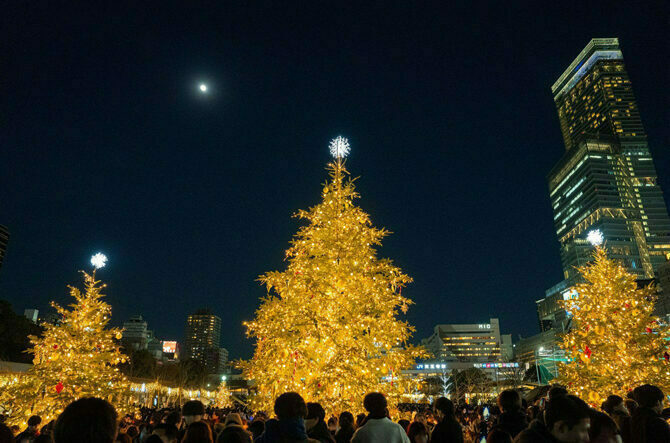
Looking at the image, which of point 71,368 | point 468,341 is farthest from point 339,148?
point 468,341

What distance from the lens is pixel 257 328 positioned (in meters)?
13.8

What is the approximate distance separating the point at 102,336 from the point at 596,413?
63.1 ft

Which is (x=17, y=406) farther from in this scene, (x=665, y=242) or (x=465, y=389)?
(x=665, y=242)

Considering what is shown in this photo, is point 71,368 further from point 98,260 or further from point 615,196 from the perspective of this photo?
point 615,196

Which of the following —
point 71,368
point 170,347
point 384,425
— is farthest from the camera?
point 170,347

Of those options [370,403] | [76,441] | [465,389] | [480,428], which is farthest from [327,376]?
[465,389]

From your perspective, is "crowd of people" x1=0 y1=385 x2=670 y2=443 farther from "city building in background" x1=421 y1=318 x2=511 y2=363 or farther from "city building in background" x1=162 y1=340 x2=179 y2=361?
"city building in background" x1=421 y1=318 x2=511 y2=363

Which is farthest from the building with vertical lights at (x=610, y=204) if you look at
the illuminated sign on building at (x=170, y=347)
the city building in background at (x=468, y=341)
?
the illuminated sign on building at (x=170, y=347)

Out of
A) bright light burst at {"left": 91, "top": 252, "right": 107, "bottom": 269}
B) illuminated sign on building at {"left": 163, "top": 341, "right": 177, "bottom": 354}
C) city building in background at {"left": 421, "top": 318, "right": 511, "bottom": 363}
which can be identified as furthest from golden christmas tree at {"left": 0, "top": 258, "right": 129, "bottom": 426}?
city building in background at {"left": 421, "top": 318, "right": 511, "bottom": 363}

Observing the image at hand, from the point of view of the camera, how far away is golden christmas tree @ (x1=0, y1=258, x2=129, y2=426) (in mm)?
16078

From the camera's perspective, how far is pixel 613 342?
18859mm

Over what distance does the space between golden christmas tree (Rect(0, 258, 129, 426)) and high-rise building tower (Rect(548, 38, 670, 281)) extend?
148 m

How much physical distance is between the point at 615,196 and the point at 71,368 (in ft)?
587

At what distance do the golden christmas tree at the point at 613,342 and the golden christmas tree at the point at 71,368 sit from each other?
2078 centimetres
